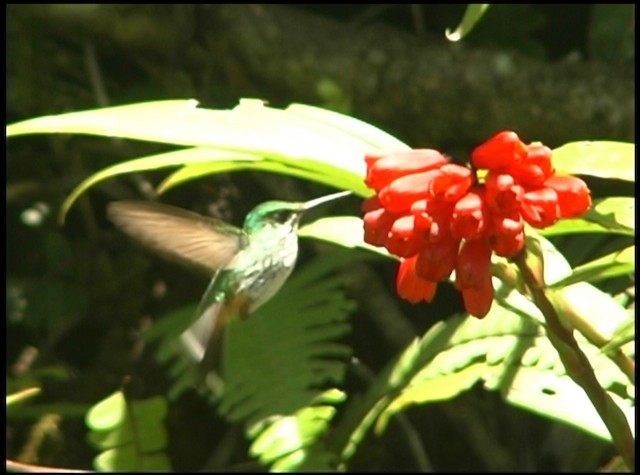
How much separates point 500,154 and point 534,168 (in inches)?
1.1

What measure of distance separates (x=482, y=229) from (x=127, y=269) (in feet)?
5.45

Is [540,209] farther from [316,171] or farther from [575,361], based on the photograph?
[316,171]

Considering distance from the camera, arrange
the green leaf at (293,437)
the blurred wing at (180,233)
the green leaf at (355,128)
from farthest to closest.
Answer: the green leaf at (293,437) < the blurred wing at (180,233) < the green leaf at (355,128)

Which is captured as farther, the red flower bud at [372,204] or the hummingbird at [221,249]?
the hummingbird at [221,249]

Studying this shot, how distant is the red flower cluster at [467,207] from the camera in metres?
0.99

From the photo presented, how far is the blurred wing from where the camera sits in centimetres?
160

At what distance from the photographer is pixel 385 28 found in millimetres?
2307

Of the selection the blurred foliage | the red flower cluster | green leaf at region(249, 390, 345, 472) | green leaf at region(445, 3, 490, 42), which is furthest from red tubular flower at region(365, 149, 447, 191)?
the blurred foliage

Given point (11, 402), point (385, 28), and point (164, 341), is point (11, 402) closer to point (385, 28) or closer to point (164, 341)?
point (164, 341)

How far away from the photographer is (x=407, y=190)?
1001 mm

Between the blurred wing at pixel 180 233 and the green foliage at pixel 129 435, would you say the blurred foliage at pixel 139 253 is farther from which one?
the blurred wing at pixel 180 233

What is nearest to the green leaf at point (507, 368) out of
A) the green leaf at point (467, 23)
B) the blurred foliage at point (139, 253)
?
the green leaf at point (467, 23)

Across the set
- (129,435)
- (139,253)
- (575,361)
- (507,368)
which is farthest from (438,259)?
(139,253)

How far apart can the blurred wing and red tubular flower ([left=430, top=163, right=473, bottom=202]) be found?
635mm
